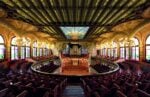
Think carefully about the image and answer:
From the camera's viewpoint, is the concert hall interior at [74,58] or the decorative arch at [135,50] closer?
the concert hall interior at [74,58]

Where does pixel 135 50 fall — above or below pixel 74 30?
below

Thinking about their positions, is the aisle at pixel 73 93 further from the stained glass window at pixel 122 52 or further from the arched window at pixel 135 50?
the stained glass window at pixel 122 52

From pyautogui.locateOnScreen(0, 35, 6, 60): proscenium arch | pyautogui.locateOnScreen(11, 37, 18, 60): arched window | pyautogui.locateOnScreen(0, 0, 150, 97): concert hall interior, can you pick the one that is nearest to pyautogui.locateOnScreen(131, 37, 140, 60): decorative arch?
pyautogui.locateOnScreen(0, 0, 150, 97): concert hall interior

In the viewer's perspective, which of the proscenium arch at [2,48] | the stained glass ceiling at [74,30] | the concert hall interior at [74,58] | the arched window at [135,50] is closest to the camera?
the concert hall interior at [74,58]

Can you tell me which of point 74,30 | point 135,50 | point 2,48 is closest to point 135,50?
point 135,50

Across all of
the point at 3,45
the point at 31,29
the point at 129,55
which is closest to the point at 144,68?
the point at 129,55

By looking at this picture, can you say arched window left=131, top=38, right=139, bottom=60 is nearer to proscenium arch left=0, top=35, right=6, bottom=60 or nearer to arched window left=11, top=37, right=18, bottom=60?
arched window left=11, top=37, right=18, bottom=60

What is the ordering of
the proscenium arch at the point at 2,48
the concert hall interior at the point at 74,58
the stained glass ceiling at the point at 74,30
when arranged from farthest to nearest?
the stained glass ceiling at the point at 74,30, the proscenium arch at the point at 2,48, the concert hall interior at the point at 74,58

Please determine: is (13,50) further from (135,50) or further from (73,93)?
(73,93)

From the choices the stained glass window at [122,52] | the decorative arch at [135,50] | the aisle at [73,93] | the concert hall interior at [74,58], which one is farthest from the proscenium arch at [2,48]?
the stained glass window at [122,52]

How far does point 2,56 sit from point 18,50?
443 cm

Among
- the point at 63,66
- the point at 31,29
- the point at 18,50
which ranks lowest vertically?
the point at 63,66

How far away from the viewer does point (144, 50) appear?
26.4 m

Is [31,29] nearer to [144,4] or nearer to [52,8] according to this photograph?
[52,8]
